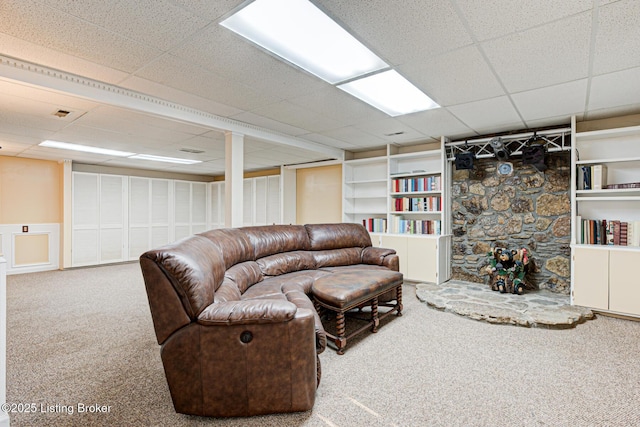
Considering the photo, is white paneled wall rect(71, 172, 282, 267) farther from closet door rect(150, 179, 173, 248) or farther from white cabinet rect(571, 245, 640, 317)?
white cabinet rect(571, 245, 640, 317)

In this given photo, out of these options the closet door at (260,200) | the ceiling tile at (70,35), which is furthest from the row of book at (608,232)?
the closet door at (260,200)

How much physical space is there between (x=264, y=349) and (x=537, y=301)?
378 cm

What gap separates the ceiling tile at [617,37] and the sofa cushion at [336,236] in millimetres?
2924

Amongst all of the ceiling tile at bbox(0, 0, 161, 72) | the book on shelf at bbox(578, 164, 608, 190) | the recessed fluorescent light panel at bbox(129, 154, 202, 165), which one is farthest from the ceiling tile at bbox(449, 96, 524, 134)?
the recessed fluorescent light panel at bbox(129, 154, 202, 165)

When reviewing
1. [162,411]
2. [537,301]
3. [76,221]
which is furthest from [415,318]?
[76,221]

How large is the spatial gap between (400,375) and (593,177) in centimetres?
353

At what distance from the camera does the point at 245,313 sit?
5.48 ft

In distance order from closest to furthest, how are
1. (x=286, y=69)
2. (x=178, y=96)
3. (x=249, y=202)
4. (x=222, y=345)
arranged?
(x=222, y=345)
(x=286, y=69)
(x=178, y=96)
(x=249, y=202)

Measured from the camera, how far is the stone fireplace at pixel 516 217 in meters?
4.29

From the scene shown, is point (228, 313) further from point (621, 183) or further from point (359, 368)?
point (621, 183)

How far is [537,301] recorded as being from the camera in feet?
12.7

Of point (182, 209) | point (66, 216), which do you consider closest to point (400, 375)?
point (66, 216)

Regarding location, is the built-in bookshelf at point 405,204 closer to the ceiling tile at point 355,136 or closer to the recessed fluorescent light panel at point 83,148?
the ceiling tile at point 355,136

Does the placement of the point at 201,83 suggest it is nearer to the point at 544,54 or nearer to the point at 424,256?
the point at 544,54
